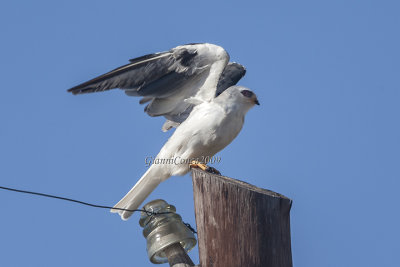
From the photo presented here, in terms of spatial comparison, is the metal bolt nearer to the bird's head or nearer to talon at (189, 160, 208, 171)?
talon at (189, 160, 208, 171)

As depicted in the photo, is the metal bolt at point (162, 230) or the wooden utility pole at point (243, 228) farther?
the metal bolt at point (162, 230)

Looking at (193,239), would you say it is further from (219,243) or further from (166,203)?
(219,243)

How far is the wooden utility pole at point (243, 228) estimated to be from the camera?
3.75 meters

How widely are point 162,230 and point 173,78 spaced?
242cm

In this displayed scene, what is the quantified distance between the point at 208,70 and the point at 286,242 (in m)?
3.26

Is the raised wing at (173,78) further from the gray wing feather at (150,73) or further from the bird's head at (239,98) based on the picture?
the bird's head at (239,98)

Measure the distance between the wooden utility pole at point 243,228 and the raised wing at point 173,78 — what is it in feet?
8.91

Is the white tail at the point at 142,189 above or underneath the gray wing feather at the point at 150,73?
underneath

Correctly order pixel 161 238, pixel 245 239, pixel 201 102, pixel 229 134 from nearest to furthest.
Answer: pixel 245 239
pixel 161 238
pixel 229 134
pixel 201 102

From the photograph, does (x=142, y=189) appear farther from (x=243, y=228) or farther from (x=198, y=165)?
(x=243, y=228)

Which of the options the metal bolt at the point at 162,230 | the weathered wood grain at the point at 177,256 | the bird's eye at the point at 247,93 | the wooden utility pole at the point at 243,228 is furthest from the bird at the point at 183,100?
the wooden utility pole at the point at 243,228

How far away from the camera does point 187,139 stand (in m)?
6.16

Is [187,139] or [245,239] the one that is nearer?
[245,239]

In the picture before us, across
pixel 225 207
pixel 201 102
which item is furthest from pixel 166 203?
pixel 201 102
